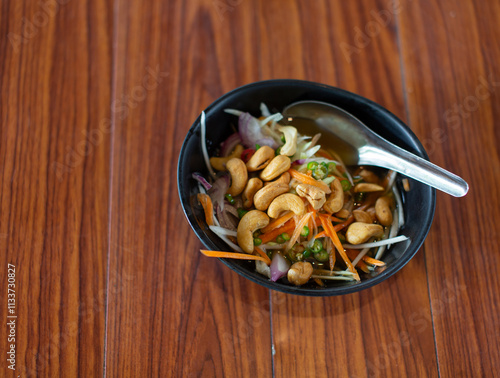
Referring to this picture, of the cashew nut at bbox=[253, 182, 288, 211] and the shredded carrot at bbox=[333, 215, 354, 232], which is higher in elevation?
the cashew nut at bbox=[253, 182, 288, 211]

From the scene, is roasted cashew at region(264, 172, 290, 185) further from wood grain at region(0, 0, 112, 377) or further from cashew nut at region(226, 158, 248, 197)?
wood grain at region(0, 0, 112, 377)

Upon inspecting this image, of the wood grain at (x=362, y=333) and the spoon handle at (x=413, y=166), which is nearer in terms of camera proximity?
the spoon handle at (x=413, y=166)

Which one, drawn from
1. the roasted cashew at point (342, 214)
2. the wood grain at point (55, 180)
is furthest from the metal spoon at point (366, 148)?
the wood grain at point (55, 180)

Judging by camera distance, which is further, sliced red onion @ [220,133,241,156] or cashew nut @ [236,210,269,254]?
sliced red onion @ [220,133,241,156]

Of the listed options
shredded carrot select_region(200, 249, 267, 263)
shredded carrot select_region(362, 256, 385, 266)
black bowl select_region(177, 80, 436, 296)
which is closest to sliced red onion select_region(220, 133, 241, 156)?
black bowl select_region(177, 80, 436, 296)

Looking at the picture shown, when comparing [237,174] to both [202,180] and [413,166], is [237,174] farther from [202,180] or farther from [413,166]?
[413,166]

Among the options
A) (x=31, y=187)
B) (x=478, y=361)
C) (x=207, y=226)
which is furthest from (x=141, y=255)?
(x=478, y=361)

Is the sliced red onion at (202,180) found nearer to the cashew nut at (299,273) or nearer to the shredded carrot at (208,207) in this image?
the shredded carrot at (208,207)

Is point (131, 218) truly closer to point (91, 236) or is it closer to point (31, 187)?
point (91, 236)
